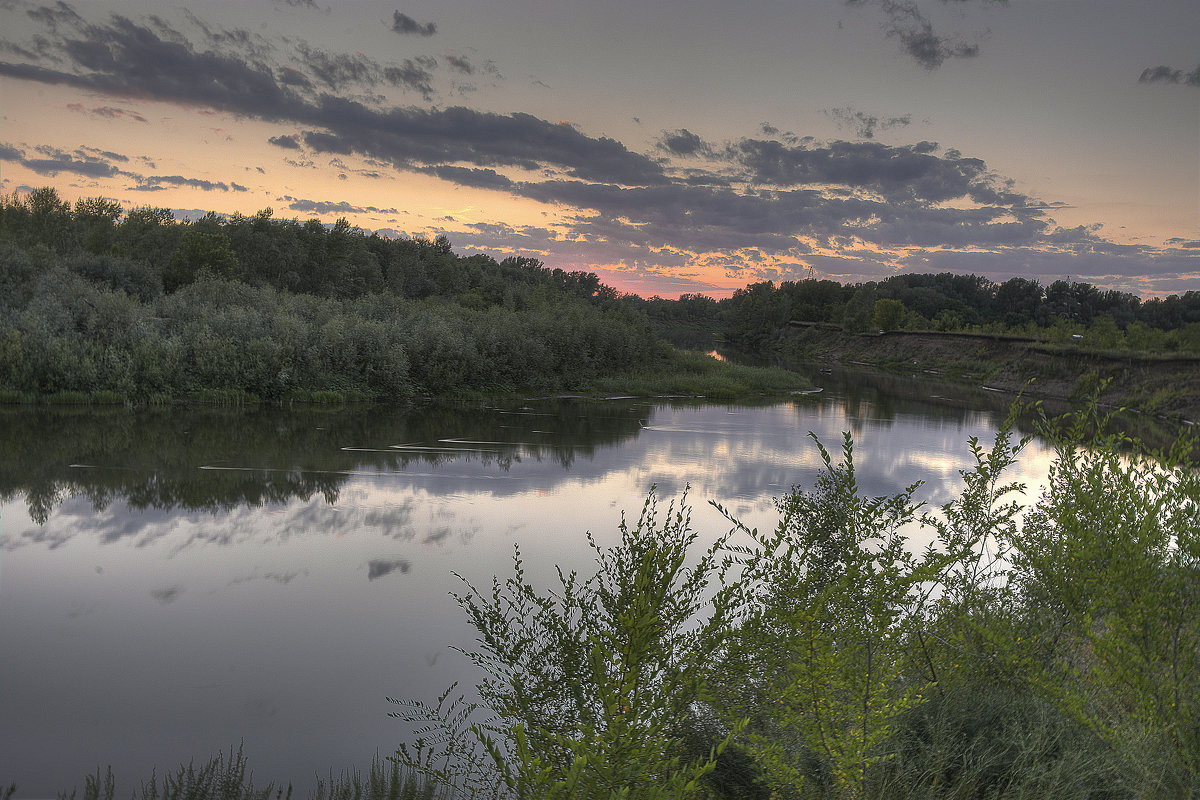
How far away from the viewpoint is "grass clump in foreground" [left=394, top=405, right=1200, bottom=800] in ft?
10.8

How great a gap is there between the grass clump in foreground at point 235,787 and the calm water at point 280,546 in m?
0.14

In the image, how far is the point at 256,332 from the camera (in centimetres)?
2569

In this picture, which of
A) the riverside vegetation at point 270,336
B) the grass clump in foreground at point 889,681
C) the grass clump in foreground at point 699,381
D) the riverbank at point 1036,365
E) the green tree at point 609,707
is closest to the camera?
the green tree at point 609,707

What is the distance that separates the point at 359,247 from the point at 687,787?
194ft

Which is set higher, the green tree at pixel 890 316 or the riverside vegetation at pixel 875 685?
the green tree at pixel 890 316

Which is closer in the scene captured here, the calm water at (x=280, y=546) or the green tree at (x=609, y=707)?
the green tree at (x=609, y=707)

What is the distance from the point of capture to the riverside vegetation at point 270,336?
22.5 meters

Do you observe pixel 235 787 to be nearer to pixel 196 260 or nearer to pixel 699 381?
pixel 699 381

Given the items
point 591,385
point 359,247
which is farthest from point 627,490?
point 359,247

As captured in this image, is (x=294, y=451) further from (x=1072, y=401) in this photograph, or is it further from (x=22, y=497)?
(x=1072, y=401)

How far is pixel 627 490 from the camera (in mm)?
14820

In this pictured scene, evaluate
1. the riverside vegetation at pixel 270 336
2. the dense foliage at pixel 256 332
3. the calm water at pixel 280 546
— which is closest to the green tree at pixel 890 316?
the riverside vegetation at pixel 270 336

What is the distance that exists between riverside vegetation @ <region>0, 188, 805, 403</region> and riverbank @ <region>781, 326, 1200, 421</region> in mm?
16722

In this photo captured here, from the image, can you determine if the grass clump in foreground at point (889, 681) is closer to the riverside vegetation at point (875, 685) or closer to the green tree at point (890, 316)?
the riverside vegetation at point (875, 685)
